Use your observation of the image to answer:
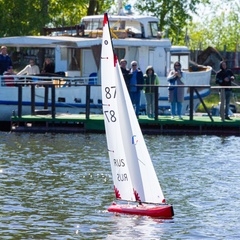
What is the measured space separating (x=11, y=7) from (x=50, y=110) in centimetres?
1590

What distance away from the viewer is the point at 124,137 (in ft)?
54.9

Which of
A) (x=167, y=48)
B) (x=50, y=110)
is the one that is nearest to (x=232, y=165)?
(x=50, y=110)

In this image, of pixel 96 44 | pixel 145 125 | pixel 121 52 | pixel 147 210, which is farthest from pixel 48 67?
pixel 147 210

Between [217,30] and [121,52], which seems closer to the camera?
[121,52]

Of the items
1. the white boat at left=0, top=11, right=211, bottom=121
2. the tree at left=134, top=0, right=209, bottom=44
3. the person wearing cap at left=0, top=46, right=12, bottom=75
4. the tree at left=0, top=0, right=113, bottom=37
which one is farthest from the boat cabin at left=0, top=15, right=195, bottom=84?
the tree at left=134, top=0, right=209, bottom=44

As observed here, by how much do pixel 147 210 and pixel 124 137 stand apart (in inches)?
49.7

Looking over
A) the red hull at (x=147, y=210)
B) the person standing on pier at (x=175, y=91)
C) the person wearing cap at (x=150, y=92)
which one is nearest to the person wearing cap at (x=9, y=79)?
the person wearing cap at (x=150, y=92)

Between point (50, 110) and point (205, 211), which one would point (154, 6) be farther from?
point (205, 211)

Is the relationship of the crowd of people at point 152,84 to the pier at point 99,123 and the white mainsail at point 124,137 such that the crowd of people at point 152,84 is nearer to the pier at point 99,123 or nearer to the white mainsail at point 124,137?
the pier at point 99,123

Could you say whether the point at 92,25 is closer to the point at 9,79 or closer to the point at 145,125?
the point at 9,79

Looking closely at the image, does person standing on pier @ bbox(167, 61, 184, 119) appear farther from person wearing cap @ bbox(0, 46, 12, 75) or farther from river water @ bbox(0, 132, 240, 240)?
person wearing cap @ bbox(0, 46, 12, 75)

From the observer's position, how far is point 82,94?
3400 centimetres

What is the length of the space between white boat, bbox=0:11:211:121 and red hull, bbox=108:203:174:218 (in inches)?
621

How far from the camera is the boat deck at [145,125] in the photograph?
99.9 feet
